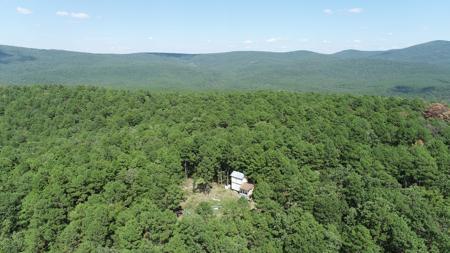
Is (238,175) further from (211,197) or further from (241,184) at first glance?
(211,197)

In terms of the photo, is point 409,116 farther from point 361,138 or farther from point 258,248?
point 258,248

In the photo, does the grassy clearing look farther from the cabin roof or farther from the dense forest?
the cabin roof

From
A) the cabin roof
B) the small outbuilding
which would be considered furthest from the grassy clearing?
the cabin roof

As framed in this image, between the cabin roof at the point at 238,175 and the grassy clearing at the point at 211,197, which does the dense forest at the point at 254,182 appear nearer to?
the cabin roof at the point at 238,175

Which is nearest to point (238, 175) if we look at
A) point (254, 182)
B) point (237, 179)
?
point (237, 179)

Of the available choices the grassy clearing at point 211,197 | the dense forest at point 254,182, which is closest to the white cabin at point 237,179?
the grassy clearing at point 211,197

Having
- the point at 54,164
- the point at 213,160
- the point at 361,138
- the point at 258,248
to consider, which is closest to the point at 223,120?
the point at 213,160
